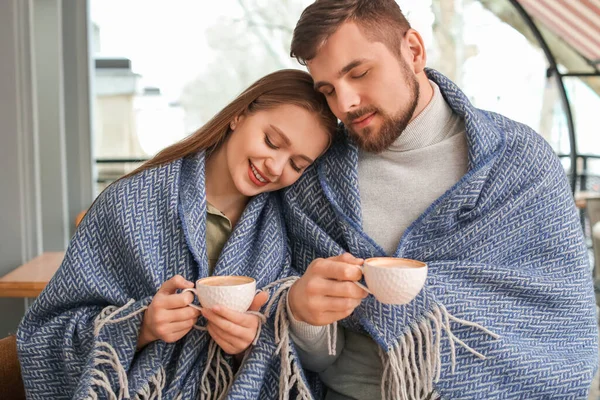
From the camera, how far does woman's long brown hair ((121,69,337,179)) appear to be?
1471mm

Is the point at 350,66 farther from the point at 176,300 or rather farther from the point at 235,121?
the point at 176,300

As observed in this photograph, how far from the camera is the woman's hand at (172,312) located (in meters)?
1.19

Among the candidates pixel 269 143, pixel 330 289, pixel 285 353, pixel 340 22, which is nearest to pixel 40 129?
pixel 269 143

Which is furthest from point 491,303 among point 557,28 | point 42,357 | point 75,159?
point 557,28

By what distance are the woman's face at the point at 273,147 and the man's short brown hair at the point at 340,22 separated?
0.16 meters

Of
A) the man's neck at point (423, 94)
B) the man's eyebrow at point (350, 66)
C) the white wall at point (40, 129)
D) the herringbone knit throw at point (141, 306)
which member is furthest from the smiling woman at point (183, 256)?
the white wall at point (40, 129)

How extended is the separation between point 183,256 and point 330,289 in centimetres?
42

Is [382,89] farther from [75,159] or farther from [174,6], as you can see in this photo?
[174,6]

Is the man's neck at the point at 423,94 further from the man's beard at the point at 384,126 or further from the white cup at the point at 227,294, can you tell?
the white cup at the point at 227,294

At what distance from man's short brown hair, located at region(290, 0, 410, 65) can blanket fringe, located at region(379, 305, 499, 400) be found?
2.12 feet

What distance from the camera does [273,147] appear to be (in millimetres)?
1439

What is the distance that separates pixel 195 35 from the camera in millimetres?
5484

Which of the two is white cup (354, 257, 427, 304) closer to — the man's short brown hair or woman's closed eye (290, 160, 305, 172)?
woman's closed eye (290, 160, 305, 172)

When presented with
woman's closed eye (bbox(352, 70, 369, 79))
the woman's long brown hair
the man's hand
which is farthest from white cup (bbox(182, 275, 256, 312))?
woman's closed eye (bbox(352, 70, 369, 79))
